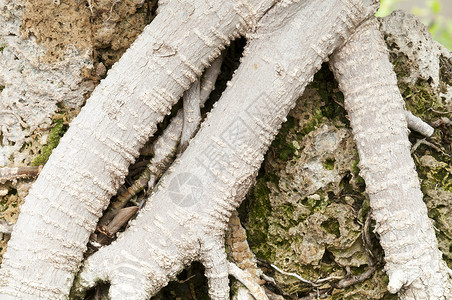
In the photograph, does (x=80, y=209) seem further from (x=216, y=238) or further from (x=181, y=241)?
(x=216, y=238)

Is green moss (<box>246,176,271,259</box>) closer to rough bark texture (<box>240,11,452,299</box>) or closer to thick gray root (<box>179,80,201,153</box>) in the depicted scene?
rough bark texture (<box>240,11,452,299</box>)

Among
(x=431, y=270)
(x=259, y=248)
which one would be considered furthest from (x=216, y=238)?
(x=431, y=270)

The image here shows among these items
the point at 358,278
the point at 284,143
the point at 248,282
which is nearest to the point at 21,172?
the point at 248,282

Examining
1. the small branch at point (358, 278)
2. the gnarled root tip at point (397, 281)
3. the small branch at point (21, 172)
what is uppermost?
the small branch at point (21, 172)

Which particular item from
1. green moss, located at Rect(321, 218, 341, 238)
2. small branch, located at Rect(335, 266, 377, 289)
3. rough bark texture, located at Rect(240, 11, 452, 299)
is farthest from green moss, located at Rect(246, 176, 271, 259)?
small branch, located at Rect(335, 266, 377, 289)

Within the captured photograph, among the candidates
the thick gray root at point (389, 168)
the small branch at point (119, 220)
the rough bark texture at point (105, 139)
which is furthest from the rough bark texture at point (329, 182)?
the small branch at point (119, 220)

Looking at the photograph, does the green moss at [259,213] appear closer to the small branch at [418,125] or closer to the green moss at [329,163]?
the green moss at [329,163]
